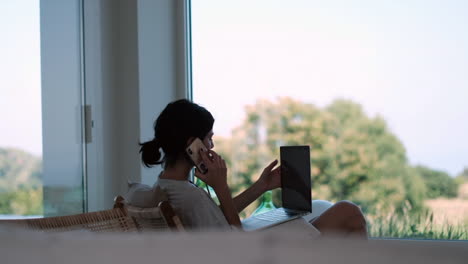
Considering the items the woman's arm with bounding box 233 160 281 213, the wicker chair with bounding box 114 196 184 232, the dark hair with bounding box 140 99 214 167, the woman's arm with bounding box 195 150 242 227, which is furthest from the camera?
the woman's arm with bounding box 233 160 281 213

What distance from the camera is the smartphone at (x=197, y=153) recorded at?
6.34ft

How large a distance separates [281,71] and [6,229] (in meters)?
3.04

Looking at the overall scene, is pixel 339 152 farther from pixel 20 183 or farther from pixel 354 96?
pixel 20 183

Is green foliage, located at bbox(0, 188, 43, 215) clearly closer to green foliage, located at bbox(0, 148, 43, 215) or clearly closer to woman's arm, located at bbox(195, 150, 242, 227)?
green foliage, located at bbox(0, 148, 43, 215)

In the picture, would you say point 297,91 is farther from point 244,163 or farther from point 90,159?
point 90,159

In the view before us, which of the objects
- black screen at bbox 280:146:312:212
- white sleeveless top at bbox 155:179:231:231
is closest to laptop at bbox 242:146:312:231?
black screen at bbox 280:146:312:212

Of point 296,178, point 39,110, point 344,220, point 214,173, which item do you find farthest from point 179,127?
point 39,110

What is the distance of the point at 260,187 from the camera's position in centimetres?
233

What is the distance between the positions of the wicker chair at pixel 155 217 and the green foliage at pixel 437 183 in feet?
6.37

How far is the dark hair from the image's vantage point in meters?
1.98

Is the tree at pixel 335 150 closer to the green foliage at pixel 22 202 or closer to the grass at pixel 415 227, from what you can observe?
the grass at pixel 415 227

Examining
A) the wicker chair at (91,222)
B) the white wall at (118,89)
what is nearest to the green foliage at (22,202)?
the white wall at (118,89)

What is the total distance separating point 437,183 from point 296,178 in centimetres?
118

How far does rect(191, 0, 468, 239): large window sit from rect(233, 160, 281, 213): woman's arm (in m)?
0.56
